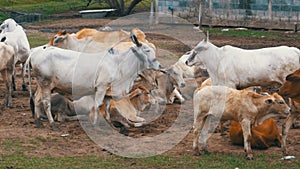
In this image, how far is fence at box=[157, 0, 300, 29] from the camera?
30.8 meters

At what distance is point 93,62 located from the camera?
43.9 feet

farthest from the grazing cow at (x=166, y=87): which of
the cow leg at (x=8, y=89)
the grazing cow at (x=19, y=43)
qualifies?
the grazing cow at (x=19, y=43)

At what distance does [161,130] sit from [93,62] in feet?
5.66

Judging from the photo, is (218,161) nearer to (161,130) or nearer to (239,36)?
(161,130)

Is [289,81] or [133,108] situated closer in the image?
[289,81]

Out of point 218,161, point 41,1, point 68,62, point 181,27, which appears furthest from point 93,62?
point 41,1

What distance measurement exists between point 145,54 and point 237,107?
3.01 meters

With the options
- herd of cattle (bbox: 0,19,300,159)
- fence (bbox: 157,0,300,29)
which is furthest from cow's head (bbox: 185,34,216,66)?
fence (bbox: 157,0,300,29)

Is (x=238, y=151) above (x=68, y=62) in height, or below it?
below

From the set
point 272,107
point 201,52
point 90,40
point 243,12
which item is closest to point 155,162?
point 272,107

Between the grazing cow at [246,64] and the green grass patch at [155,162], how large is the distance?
2.92m

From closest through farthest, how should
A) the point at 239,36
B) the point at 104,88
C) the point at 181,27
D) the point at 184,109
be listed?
the point at 104,88 < the point at 184,109 < the point at 239,36 < the point at 181,27

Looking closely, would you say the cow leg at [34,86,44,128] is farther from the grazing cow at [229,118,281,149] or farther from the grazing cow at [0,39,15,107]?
the grazing cow at [229,118,281,149]

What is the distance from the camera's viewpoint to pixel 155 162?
1084 cm
